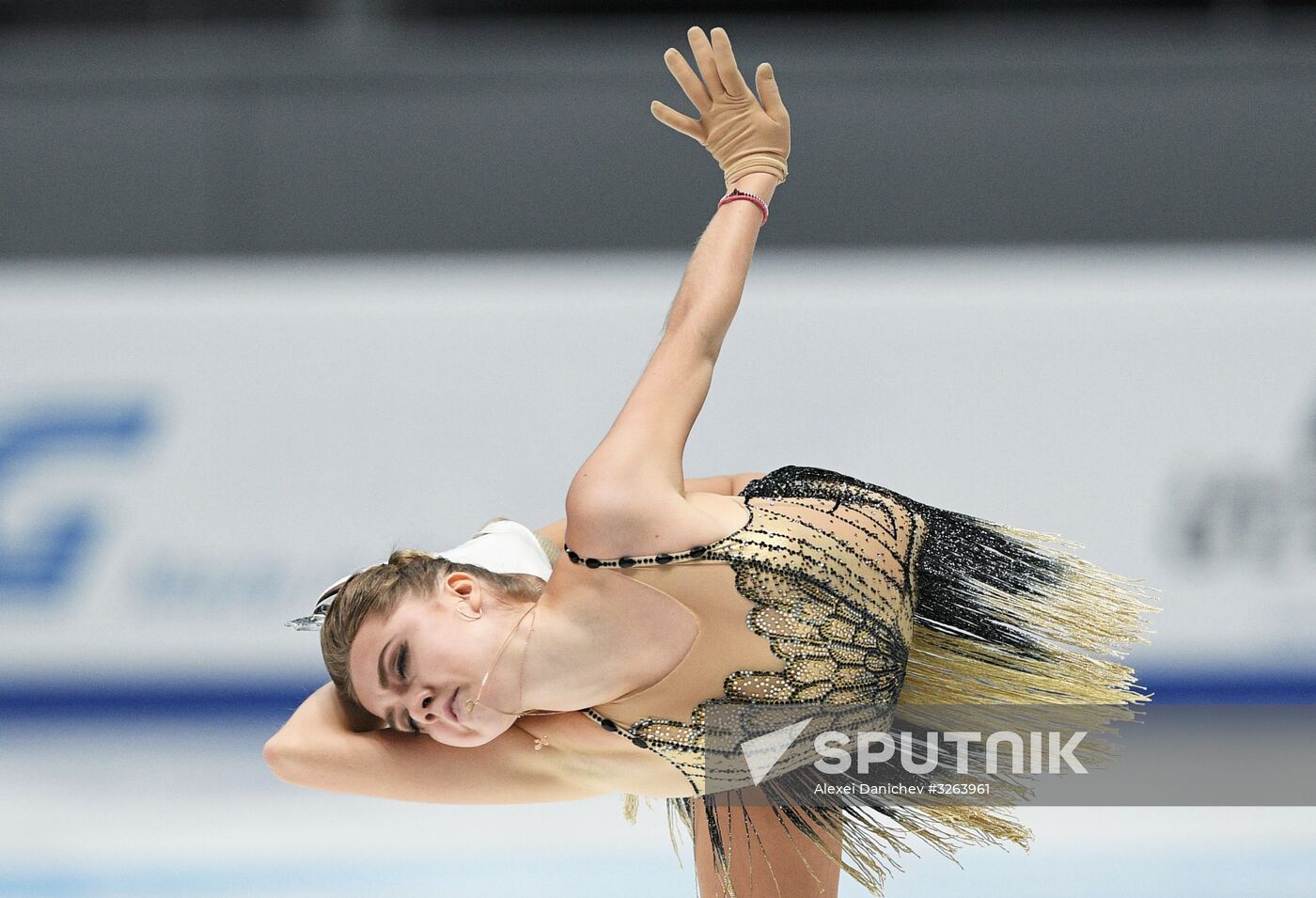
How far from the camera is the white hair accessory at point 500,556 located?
1877 mm

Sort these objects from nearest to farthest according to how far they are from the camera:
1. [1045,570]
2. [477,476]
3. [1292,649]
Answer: [1045,570], [1292,649], [477,476]

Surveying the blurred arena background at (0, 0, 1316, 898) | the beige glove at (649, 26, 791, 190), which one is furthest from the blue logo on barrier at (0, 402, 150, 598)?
the beige glove at (649, 26, 791, 190)

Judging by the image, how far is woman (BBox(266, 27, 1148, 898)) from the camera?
1.65 meters

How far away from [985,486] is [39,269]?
2.63m

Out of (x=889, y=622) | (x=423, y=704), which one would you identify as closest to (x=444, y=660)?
(x=423, y=704)

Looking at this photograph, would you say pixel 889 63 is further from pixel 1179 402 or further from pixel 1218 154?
pixel 1179 402

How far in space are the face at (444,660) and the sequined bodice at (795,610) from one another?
14 centimetres

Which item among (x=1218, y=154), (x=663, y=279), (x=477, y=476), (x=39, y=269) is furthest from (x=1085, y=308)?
(x=39, y=269)

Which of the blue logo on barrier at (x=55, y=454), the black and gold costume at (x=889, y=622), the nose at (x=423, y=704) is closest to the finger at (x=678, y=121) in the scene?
the black and gold costume at (x=889, y=622)

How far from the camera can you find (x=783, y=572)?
1.69m

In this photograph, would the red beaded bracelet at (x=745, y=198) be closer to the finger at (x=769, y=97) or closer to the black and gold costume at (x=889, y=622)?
the finger at (x=769, y=97)

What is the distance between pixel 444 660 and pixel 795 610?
42 centimetres

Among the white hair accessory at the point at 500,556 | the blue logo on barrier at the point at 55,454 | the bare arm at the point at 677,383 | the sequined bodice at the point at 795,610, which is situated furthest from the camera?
the blue logo on barrier at the point at 55,454

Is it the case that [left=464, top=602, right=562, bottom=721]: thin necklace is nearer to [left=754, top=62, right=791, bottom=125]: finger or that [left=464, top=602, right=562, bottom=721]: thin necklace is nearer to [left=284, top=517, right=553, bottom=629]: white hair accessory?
Result: [left=284, top=517, right=553, bottom=629]: white hair accessory
